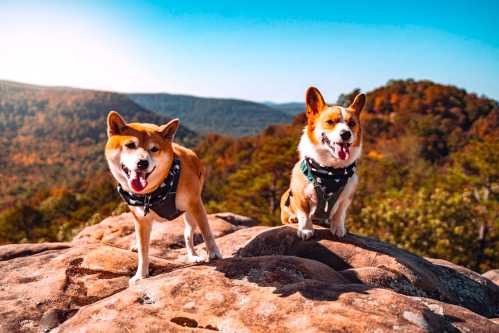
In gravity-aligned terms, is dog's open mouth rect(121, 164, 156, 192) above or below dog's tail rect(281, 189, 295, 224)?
above

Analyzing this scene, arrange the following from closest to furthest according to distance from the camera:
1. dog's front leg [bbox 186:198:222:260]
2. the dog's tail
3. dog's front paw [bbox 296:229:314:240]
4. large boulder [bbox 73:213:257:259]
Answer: dog's front leg [bbox 186:198:222:260] < dog's front paw [bbox 296:229:314:240] < the dog's tail < large boulder [bbox 73:213:257:259]

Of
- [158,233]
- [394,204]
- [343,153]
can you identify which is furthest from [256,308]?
[394,204]

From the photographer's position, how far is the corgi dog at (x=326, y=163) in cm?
646

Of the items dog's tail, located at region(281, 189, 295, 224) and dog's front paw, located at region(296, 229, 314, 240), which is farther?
dog's tail, located at region(281, 189, 295, 224)

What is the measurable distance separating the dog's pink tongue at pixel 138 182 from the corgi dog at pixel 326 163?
126 inches

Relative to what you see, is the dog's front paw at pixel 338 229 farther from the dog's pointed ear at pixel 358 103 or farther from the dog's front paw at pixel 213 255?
the dog's front paw at pixel 213 255

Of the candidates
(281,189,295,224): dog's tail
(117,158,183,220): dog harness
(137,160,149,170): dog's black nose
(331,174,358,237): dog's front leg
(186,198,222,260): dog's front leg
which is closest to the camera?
(137,160,149,170): dog's black nose

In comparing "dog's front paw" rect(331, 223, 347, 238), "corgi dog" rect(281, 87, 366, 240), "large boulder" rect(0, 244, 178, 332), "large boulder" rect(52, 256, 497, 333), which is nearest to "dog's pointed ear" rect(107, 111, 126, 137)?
"large boulder" rect(52, 256, 497, 333)

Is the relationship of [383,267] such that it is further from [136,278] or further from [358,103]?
[136,278]

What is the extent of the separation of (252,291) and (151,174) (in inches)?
87.1

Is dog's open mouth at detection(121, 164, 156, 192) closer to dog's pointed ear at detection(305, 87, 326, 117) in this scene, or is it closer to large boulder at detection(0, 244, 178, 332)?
large boulder at detection(0, 244, 178, 332)

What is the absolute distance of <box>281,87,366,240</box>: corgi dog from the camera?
646 centimetres

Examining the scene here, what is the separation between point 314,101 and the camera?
6.90m

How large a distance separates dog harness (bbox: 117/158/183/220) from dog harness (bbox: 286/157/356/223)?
2.61 m
